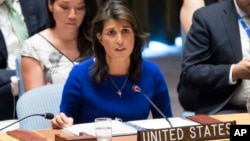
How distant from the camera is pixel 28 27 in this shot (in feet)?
13.9

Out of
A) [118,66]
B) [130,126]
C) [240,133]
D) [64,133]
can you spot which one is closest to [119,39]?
[118,66]

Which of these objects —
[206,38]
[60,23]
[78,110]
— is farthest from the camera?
[60,23]

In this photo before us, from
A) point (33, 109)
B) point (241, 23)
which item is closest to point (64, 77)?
point (33, 109)

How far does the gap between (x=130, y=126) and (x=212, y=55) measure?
1018mm

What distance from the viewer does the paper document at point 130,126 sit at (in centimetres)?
253

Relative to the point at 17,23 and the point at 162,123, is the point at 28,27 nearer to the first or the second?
the point at 17,23

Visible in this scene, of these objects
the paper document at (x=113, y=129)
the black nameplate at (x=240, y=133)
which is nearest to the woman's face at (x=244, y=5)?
the paper document at (x=113, y=129)

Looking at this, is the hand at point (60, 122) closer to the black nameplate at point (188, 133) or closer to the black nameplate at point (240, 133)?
the black nameplate at point (188, 133)

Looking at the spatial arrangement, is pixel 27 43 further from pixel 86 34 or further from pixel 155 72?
pixel 155 72

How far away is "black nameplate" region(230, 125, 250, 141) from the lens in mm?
1975

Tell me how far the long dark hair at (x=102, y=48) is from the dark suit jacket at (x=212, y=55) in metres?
0.55

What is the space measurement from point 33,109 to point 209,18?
1116 mm

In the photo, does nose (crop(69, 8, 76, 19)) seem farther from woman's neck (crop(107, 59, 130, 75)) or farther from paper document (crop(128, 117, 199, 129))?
paper document (crop(128, 117, 199, 129))

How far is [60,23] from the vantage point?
3.77m
